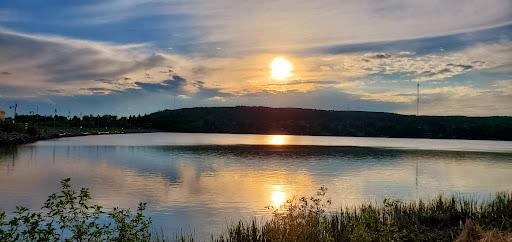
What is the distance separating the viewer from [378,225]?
1570cm

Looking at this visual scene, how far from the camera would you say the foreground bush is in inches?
620

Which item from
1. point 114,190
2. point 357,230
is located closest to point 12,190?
point 114,190

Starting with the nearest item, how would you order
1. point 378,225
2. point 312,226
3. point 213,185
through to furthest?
point 378,225 → point 312,226 → point 213,185

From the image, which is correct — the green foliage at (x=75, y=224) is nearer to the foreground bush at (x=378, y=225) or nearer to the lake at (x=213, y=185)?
the foreground bush at (x=378, y=225)

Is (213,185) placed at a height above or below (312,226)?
below

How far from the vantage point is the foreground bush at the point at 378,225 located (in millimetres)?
15755

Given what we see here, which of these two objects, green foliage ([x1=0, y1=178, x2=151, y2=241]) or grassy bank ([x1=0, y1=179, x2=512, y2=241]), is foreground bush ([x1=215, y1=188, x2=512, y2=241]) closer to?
grassy bank ([x1=0, y1=179, x2=512, y2=241])

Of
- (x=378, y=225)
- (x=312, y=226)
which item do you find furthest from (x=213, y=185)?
(x=378, y=225)

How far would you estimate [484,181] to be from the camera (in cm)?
5309

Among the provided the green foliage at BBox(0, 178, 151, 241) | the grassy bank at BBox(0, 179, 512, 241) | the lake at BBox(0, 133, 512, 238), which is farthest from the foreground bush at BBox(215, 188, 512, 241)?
the lake at BBox(0, 133, 512, 238)

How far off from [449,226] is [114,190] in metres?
25.5

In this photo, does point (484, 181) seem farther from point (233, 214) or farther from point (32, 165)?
point (32, 165)

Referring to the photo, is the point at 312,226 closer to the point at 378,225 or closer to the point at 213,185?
the point at 378,225

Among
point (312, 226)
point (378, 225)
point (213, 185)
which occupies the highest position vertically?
point (378, 225)
